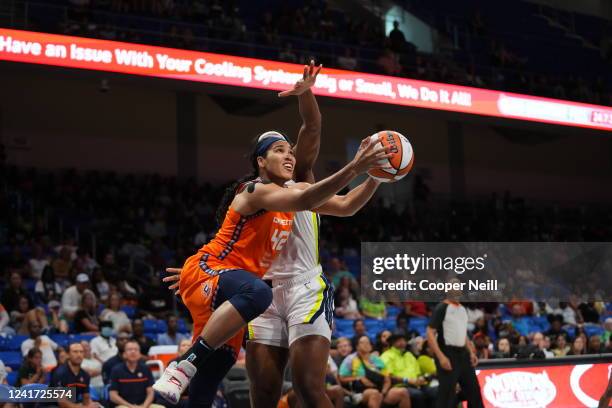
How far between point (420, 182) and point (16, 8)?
38.6 ft

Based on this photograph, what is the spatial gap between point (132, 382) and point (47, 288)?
146 inches

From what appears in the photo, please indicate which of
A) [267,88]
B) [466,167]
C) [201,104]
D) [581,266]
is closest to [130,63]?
[267,88]

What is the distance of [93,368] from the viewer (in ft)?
35.6

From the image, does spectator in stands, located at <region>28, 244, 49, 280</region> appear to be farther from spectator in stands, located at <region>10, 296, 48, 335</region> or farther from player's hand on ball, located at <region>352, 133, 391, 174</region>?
player's hand on ball, located at <region>352, 133, 391, 174</region>

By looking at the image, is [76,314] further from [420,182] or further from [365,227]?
[420,182]

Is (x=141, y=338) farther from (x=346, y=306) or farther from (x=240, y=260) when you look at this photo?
(x=240, y=260)

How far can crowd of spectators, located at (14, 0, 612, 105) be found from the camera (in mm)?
15922

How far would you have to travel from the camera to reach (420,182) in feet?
74.9

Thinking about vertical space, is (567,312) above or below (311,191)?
below

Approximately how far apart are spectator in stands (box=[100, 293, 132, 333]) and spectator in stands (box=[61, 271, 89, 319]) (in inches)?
18.8

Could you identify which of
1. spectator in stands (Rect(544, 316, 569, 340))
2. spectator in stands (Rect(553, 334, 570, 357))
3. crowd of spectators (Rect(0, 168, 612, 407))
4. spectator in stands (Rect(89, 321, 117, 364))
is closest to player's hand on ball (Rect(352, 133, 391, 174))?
crowd of spectators (Rect(0, 168, 612, 407))

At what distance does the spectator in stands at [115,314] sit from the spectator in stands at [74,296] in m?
0.48

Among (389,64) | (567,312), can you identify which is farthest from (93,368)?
(389,64)

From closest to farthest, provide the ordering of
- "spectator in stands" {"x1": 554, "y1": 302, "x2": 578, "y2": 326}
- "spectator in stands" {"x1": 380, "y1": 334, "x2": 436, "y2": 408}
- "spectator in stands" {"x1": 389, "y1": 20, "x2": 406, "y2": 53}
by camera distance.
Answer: "spectator in stands" {"x1": 380, "y1": 334, "x2": 436, "y2": 408} → "spectator in stands" {"x1": 554, "y1": 302, "x2": 578, "y2": 326} → "spectator in stands" {"x1": 389, "y1": 20, "x2": 406, "y2": 53}
